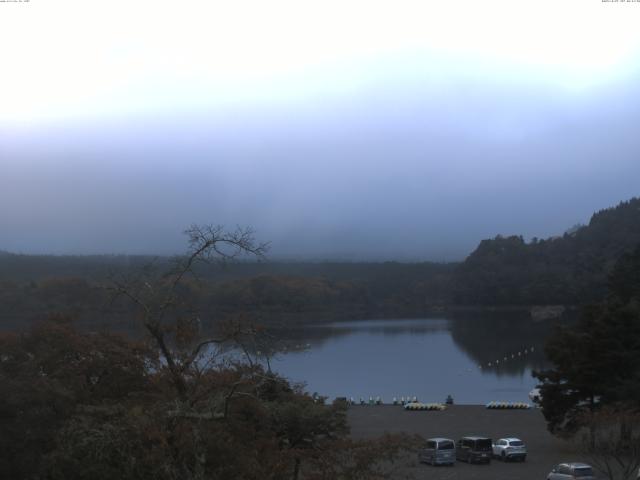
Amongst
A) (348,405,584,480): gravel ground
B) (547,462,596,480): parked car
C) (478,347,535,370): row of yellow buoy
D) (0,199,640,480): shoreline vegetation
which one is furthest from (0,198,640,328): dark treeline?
(547,462,596,480): parked car

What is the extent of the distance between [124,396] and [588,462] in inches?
306

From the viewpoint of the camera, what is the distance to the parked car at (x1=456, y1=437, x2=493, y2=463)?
44.0 feet

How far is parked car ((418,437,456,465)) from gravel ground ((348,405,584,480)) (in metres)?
0.12

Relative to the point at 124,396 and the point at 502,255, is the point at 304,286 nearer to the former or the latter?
the point at 502,255

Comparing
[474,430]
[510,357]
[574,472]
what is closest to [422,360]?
[510,357]

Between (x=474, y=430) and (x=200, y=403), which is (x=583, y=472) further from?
(x=200, y=403)

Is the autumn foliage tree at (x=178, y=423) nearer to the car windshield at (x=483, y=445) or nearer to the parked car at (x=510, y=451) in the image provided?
the car windshield at (x=483, y=445)

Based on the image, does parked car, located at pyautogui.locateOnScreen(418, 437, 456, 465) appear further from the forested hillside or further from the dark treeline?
the forested hillside

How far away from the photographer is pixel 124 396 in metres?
9.04

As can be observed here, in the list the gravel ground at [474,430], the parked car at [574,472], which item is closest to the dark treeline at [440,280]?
the gravel ground at [474,430]

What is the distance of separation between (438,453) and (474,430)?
174 inches

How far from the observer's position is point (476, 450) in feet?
44.1

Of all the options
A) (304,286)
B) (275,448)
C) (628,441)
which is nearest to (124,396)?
(275,448)

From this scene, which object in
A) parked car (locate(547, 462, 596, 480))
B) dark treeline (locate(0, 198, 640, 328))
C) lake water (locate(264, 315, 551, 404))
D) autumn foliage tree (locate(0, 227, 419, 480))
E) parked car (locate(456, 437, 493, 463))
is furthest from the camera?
dark treeline (locate(0, 198, 640, 328))
